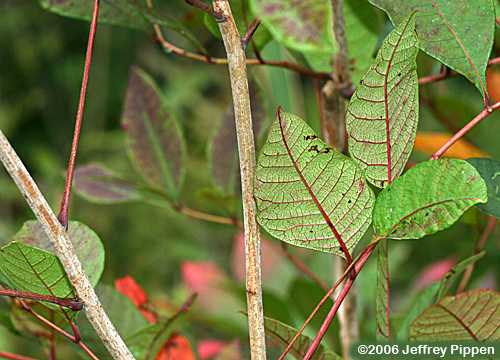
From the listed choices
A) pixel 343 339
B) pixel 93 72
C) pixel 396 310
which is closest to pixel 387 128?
pixel 343 339

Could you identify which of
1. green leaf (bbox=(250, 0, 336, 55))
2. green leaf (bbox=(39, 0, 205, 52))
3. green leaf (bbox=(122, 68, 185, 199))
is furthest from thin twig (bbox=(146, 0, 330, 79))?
green leaf (bbox=(250, 0, 336, 55))

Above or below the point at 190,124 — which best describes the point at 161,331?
below

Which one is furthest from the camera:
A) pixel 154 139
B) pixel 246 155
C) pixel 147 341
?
pixel 154 139

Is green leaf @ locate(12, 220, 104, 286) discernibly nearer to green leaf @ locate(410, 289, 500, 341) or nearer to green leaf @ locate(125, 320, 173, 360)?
green leaf @ locate(125, 320, 173, 360)

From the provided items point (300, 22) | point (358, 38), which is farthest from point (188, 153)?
point (300, 22)

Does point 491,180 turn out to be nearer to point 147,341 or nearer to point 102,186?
point 147,341

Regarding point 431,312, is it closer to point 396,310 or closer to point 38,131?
point 396,310

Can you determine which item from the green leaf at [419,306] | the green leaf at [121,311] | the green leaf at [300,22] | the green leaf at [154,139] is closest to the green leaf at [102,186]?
the green leaf at [154,139]
